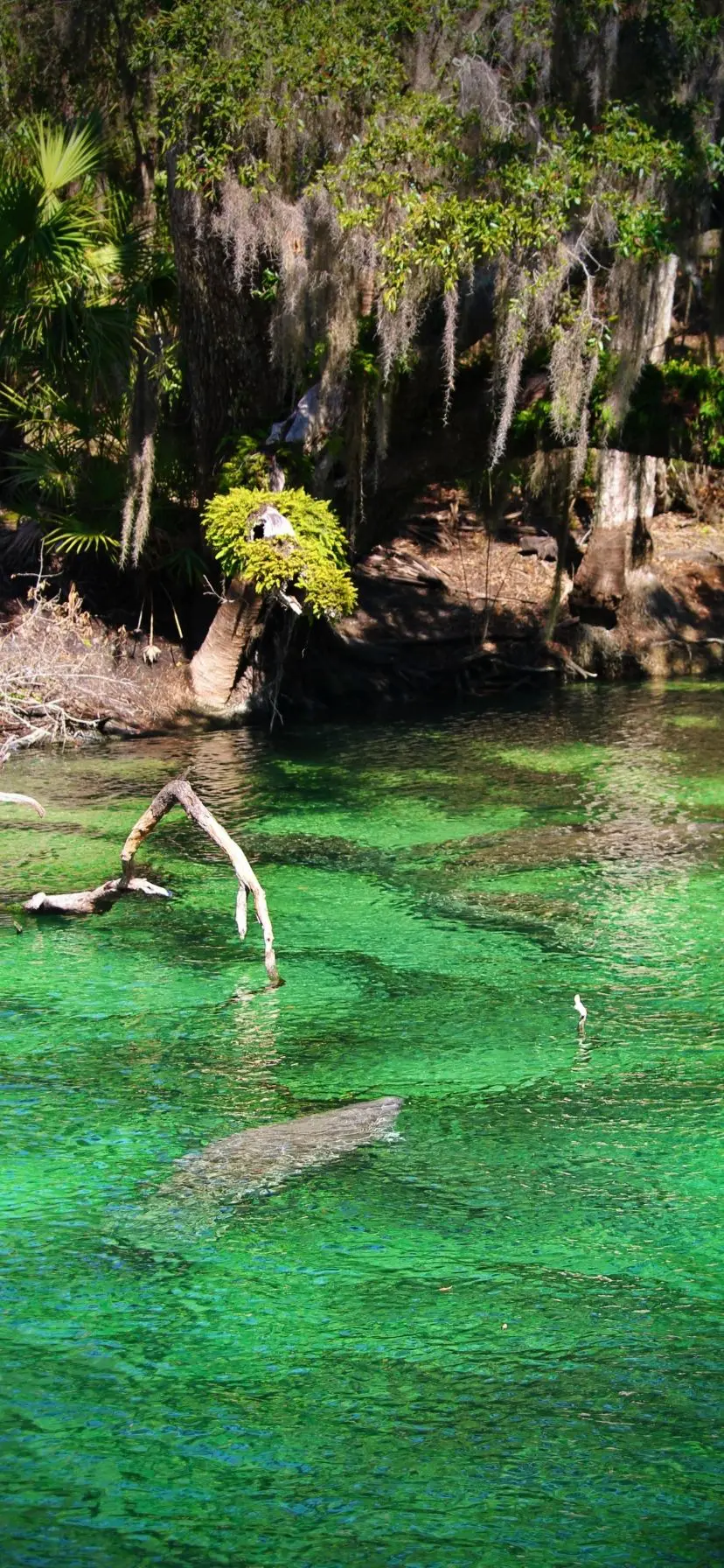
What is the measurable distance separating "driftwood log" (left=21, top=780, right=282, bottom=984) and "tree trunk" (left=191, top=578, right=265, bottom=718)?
5.33 meters

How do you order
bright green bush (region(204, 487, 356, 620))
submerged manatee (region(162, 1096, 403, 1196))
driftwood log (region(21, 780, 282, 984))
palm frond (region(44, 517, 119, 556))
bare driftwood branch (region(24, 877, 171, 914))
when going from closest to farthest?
submerged manatee (region(162, 1096, 403, 1196)), driftwood log (region(21, 780, 282, 984)), bare driftwood branch (region(24, 877, 171, 914)), bright green bush (region(204, 487, 356, 620)), palm frond (region(44, 517, 119, 556))

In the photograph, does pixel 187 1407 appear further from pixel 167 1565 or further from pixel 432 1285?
pixel 432 1285

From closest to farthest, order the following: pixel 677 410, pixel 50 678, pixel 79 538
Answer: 1. pixel 50 678
2. pixel 79 538
3. pixel 677 410

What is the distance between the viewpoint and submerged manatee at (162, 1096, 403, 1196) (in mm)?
4875

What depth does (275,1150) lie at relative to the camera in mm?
5062

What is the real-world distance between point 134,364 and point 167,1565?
1188 cm

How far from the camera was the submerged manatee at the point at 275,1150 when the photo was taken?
4875 mm

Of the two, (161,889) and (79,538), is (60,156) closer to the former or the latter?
(79,538)

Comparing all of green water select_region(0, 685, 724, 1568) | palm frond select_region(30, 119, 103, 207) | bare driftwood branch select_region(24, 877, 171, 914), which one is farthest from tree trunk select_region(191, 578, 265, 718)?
bare driftwood branch select_region(24, 877, 171, 914)

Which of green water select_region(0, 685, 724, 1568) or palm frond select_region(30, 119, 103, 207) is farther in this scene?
palm frond select_region(30, 119, 103, 207)

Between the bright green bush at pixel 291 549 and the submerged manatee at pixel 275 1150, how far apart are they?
748 cm

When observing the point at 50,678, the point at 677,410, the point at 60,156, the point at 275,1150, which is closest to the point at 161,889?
the point at 275,1150

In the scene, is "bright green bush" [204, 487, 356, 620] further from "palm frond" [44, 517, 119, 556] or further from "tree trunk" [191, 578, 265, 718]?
"palm frond" [44, 517, 119, 556]

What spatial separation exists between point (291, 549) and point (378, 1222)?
8.52 m
